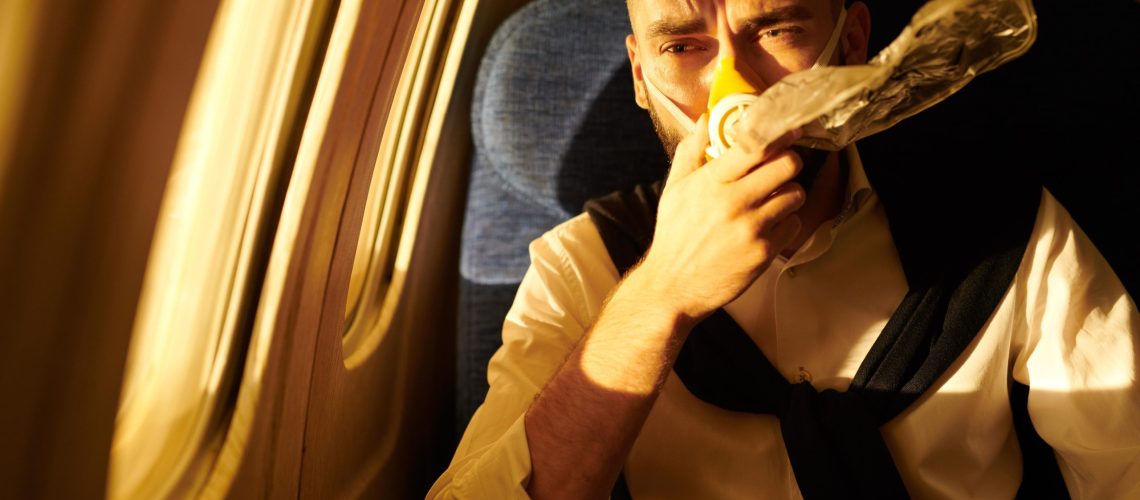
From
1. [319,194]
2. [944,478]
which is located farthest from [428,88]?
[944,478]

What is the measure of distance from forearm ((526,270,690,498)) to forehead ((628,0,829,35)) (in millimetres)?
411

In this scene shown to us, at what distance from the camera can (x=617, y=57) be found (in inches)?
66.4

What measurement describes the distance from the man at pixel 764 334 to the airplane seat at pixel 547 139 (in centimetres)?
30

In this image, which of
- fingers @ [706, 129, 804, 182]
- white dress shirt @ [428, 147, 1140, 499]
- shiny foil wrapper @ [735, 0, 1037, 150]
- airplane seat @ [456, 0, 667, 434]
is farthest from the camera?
airplane seat @ [456, 0, 667, 434]

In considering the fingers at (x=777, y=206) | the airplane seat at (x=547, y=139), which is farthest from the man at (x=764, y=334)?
the airplane seat at (x=547, y=139)

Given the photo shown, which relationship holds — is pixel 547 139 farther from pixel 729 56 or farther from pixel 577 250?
pixel 729 56

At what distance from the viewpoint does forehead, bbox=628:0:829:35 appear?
1.15 meters

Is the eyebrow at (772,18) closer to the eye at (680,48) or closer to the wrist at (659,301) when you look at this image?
the eye at (680,48)

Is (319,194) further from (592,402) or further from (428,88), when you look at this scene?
(428,88)

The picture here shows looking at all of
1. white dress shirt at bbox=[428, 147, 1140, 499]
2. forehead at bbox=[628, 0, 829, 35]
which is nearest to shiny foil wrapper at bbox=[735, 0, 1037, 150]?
forehead at bbox=[628, 0, 829, 35]

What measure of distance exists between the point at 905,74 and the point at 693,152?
260 mm

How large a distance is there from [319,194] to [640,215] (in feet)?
1.98

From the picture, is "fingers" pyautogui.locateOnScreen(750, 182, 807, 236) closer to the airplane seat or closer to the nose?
the nose

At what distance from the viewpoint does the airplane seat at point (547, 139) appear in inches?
66.1
